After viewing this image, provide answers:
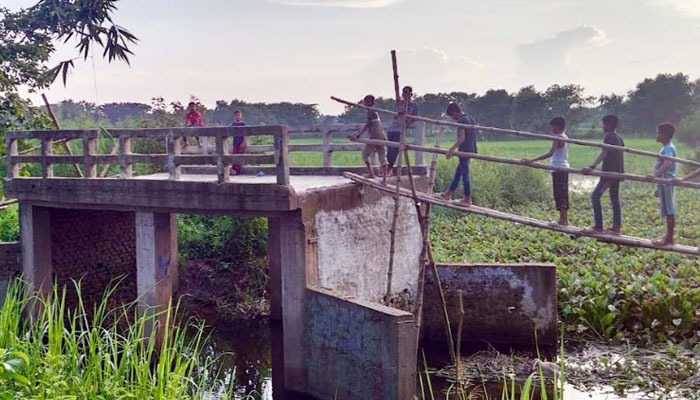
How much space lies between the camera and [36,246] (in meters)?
12.6

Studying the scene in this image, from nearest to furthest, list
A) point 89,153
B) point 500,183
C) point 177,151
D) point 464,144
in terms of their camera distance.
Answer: point 464,144 < point 177,151 < point 89,153 < point 500,183

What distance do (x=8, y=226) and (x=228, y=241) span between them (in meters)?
4.74

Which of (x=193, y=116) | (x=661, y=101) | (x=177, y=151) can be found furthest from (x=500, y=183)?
(x=661, y=101)

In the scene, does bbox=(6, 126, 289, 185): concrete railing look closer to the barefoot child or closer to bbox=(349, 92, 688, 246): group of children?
bbox=(349, 92, 688, 246): group of children

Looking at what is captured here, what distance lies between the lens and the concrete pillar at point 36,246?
12562 millimetres

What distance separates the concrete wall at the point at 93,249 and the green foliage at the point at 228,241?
215cm

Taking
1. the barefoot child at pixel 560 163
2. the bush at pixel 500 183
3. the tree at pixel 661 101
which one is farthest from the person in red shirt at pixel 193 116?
the tree at pixel 661 101

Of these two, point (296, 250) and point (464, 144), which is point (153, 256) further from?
point (464, 144)

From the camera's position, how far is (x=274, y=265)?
14211 mm

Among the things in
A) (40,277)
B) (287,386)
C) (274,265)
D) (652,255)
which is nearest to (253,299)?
(274,265)

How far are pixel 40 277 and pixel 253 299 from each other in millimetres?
4224

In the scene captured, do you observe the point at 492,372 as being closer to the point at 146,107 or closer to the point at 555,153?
the point at 555,153

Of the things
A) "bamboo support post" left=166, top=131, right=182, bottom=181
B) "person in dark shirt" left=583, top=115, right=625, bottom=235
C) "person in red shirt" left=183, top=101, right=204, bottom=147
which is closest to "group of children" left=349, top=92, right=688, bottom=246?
"person in dark shirt" left=583, top=115, right=625, bottom=235

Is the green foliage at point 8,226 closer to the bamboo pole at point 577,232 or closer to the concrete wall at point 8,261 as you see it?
the concrete wall at point 8,261
